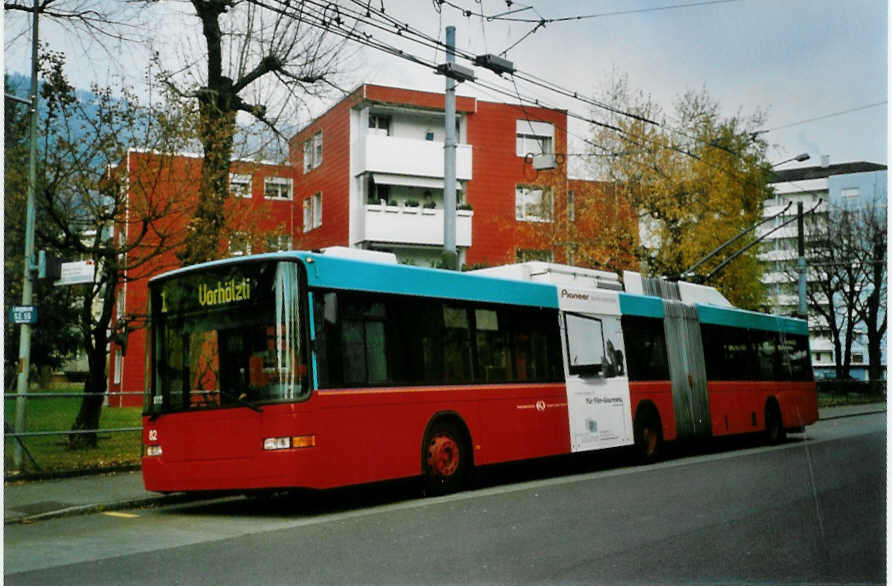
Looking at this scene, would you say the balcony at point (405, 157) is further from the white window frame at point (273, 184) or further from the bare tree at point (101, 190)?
the bare tree at point (101, 190)

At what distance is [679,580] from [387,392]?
16.7 feet

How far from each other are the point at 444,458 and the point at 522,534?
352cm

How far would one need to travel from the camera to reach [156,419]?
436 inches

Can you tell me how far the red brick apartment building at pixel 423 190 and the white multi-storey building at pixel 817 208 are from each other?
34.1 ft

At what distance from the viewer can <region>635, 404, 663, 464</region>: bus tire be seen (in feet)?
52.1

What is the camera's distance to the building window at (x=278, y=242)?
1767cm

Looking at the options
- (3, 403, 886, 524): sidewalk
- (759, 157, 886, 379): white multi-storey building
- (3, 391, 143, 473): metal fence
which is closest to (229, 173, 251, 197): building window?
(3, 391, 143, 473): metal fence

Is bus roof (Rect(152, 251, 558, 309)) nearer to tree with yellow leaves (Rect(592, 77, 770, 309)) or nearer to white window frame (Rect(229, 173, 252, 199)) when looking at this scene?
tree with yellow leaves (Rect(592, 77, 770, 309))

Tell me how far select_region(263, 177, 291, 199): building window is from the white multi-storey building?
9.29 m

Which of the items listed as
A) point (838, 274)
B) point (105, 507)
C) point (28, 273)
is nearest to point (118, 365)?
point (28, 273)

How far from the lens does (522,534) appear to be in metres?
8.52

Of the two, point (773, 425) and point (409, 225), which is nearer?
point (773, 425)

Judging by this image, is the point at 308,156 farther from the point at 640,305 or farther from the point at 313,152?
the point at 640,305

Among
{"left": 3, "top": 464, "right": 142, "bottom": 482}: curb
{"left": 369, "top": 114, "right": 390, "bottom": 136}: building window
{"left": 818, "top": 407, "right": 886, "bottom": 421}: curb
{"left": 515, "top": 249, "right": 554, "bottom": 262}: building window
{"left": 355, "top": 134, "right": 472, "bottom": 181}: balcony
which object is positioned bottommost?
{"left": 3, "top": 464, "right": 142, "bottom": 482}: curb
